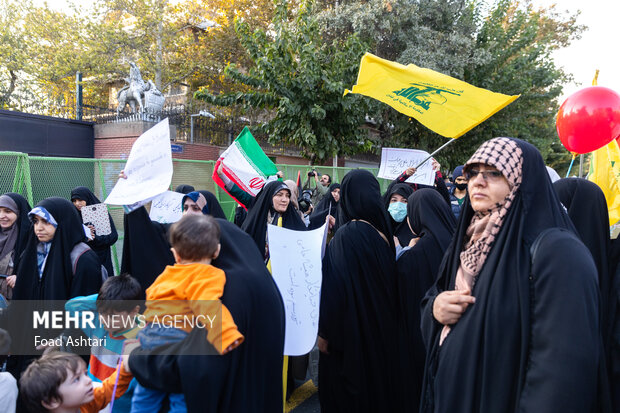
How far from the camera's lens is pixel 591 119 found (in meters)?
4.30

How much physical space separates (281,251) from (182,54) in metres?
22.1

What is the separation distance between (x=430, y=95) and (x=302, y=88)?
241 inches

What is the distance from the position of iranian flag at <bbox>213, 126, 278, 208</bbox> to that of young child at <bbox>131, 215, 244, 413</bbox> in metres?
3.00

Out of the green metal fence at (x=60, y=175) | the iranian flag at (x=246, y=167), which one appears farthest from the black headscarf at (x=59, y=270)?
the green metal fence at (x=60, y=175)

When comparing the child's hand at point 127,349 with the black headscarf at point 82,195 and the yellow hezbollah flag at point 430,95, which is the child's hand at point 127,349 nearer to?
the yellow hezbollah flag at point 430,95

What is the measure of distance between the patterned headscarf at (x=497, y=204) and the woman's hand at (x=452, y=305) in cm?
10

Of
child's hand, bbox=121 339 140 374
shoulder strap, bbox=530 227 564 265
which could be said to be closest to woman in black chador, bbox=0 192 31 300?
child's hand, bbox=121 339 140 374

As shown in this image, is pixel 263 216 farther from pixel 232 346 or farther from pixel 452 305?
pixel 452 305

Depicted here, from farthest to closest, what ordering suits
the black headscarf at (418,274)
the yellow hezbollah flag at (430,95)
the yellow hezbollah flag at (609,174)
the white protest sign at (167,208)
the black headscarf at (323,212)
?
the black headscarf at (323,212), the white protest sign at (167,208), the yellow hezbollah flag at (609,174), the yellow hezbollah flag at (430,95), the black headscarf at (418,274)

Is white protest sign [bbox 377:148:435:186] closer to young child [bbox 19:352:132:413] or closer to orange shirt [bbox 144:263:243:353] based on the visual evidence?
orange shirt [bbox 144:263:243:353]

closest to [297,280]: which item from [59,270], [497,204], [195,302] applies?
[195,302]

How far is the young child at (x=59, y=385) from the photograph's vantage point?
179cm

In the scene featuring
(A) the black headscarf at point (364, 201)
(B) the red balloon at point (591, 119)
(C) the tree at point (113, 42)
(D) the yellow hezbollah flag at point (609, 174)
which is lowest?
(A) the black headscarf at point (364, 201)

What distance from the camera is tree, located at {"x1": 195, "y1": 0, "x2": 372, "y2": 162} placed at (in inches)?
384
